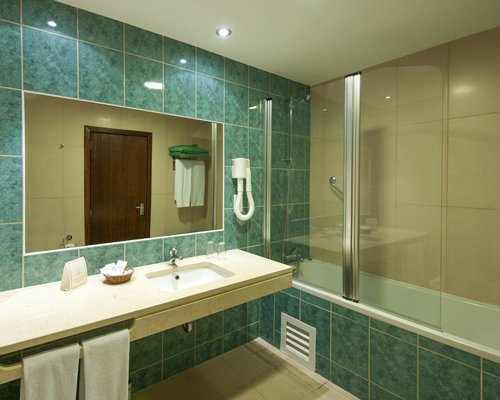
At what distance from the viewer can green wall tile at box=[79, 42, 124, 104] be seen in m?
1.59

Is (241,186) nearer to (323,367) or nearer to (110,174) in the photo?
(110,174)

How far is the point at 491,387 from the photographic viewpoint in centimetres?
129

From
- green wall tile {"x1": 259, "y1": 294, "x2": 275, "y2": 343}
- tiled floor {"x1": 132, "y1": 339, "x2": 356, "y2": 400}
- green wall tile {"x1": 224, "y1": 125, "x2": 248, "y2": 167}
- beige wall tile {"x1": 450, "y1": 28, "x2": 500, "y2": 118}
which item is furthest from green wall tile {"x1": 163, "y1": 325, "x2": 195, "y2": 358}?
beige wall tile {"x1": 450, "y1": 28, "x2": 500, "y2": 118}

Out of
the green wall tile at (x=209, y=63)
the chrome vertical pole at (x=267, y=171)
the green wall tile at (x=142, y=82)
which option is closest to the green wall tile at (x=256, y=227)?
the chrome vertical pole at (x=267, y=171)

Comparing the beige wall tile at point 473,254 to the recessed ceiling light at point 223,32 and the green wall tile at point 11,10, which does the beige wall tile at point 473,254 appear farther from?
the green wall tile at point 11,10

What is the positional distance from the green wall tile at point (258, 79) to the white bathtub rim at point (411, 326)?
1.67m

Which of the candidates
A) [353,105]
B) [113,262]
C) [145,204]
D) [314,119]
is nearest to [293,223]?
[314,119]

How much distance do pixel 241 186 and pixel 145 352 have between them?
4.36 ft

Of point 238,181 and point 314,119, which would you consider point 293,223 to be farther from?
point 314,119

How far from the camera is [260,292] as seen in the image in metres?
1.68

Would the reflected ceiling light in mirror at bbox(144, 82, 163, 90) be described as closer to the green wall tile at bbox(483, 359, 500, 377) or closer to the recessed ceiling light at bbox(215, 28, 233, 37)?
the recessed ceiling light at bbox(215, 28, 233, 37)

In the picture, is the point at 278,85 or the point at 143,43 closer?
the point at 143,43

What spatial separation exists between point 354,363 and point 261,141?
1.77m

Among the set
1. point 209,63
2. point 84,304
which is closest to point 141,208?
point 84,304
